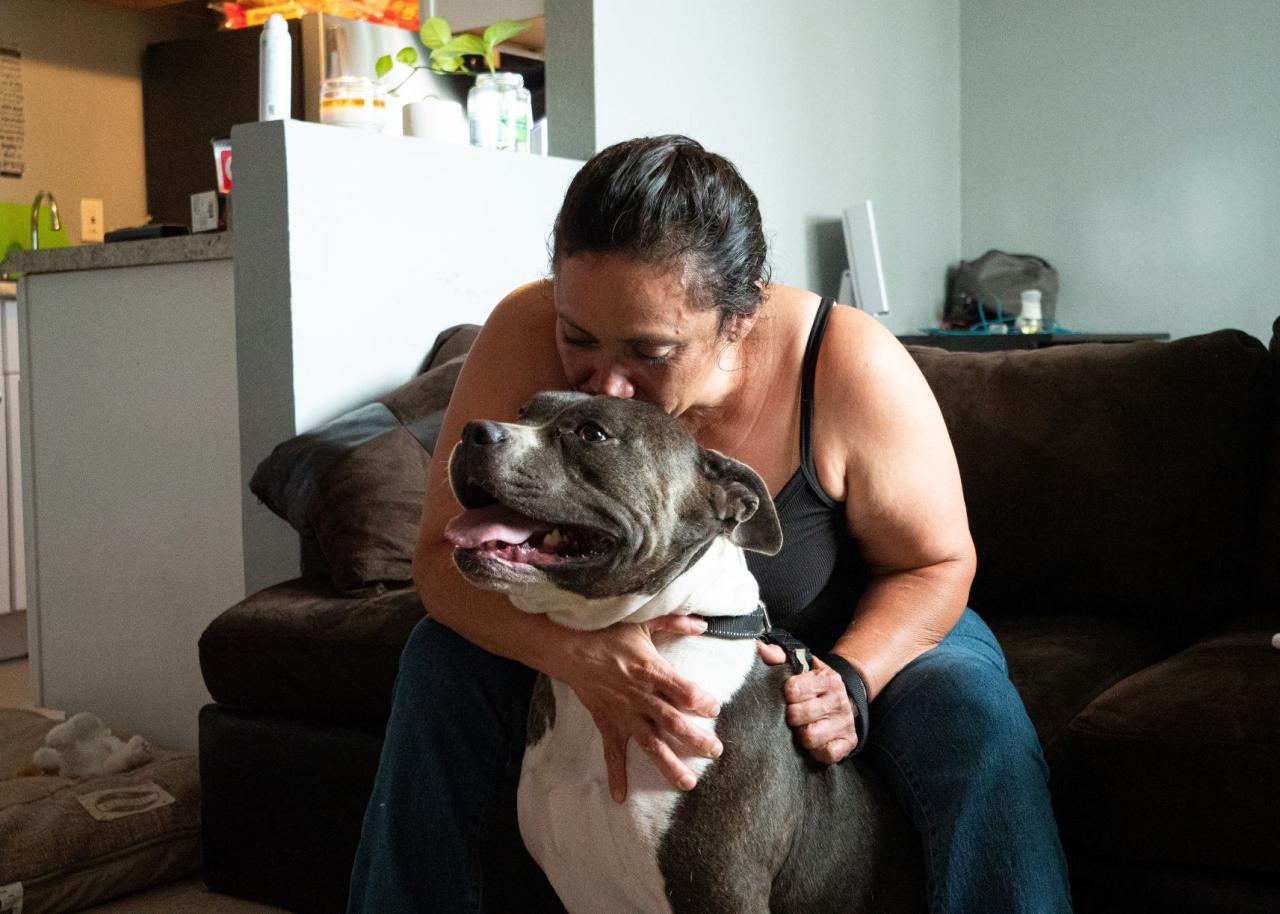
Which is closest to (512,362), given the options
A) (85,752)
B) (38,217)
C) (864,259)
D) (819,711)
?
(819,711)

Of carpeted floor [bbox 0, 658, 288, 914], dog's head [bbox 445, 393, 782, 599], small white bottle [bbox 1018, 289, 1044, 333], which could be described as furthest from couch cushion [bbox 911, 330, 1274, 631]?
small white bottle [bbox 1018, 289, 1044, 333]

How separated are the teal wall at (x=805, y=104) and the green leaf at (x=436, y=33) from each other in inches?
10.0

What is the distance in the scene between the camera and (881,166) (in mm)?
5020

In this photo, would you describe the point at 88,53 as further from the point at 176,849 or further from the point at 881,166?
the point at 176,849

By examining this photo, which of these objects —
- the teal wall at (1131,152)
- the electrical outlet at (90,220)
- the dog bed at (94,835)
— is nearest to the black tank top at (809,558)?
the dog bed at (94,835)

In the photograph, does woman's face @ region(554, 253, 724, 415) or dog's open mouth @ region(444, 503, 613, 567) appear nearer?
dog's open mouth @ region(444, 503, 613, 567)

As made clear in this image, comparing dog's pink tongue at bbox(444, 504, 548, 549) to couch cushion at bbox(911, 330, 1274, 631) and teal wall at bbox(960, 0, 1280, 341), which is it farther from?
teal wall at bbox(960, 0, 1280, 341)

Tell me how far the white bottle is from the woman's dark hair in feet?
5.14

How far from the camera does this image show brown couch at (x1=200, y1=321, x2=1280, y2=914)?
7.17ft

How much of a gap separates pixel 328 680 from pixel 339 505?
30cm

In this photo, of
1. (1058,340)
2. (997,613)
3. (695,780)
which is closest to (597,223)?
(695,780)

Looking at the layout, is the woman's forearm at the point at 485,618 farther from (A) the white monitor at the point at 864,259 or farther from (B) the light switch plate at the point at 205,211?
(A) the white monitor at the point at 864,259

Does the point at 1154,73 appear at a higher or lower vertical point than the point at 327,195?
higher

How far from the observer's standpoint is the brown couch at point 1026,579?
2186 mm
